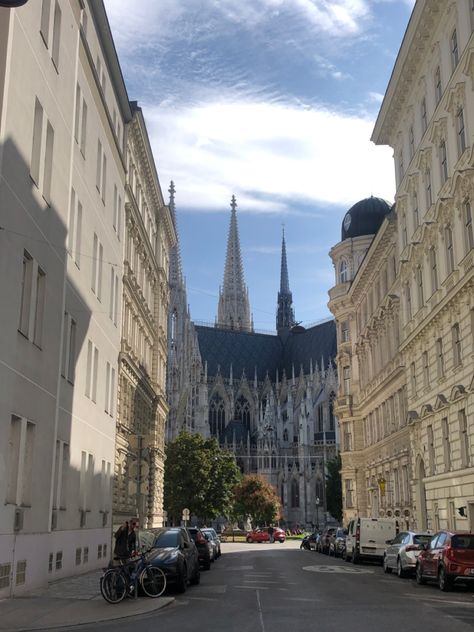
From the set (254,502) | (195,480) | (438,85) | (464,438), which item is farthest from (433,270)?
(254,502)

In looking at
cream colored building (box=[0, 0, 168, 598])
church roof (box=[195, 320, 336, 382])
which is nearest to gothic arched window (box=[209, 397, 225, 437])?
church roof (box=[195, 320, 336, 382])

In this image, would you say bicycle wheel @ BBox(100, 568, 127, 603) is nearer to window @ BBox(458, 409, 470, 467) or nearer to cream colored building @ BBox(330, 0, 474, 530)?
cream colored building @ BBox(330, 0, 474, 530)

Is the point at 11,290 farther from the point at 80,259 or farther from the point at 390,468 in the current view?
the point at 390,468

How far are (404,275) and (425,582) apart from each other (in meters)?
18.9

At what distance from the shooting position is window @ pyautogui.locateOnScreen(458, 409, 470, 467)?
27.7m

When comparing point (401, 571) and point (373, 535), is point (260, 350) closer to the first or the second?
point (373, 535)

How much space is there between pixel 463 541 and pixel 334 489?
8674 cm

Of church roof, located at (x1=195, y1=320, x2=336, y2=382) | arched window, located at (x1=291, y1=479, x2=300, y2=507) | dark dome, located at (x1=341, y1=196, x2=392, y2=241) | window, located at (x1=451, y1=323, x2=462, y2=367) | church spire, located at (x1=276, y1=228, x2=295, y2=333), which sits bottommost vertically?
arched window, located at (x1=291, y1=479, x2=300, y2=507)

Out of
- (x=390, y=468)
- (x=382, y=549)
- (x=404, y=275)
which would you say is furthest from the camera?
(x=390, y=468)

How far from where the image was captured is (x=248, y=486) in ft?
313

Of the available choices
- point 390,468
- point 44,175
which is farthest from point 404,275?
point 44,175

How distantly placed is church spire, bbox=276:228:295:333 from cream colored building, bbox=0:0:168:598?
13158cm

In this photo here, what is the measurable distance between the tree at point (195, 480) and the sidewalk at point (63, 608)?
49.5m

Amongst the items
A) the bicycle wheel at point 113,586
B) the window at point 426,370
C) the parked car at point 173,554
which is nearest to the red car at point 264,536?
the window at point 426,370
